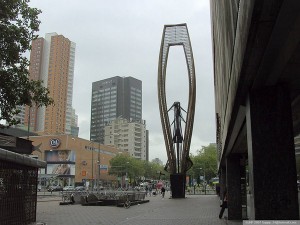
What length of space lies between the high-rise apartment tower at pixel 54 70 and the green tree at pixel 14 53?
1726 inches

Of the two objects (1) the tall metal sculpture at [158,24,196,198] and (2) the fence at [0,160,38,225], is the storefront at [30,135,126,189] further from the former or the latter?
(2) the fence at [0,160,38,225]

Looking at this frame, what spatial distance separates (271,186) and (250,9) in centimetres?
345

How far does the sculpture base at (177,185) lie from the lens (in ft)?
138

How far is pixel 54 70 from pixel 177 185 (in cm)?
3921

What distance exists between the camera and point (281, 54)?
16.1ft

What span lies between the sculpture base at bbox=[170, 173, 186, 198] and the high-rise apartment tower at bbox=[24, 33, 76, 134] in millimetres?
25623

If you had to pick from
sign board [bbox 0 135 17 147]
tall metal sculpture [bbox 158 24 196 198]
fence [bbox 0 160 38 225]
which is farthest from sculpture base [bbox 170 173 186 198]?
sign board [bbox 0 135 17 147]

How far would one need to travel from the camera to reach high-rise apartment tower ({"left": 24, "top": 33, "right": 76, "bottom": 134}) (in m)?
63.1

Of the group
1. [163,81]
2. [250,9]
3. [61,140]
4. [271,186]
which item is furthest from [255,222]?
[61,140]

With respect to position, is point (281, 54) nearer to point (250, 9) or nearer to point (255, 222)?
point (250, 9)

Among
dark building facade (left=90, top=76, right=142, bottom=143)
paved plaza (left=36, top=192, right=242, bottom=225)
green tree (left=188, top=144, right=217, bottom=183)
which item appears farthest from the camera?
dark building facade (left=90, top=76, right=142, bottom=143)

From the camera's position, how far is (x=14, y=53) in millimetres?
12680

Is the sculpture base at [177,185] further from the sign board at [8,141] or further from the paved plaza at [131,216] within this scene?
the sign board at [8,141]

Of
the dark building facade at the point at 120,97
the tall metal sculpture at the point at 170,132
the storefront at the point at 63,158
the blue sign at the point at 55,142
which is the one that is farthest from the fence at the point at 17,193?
the dark building facade at the point at 120,97
